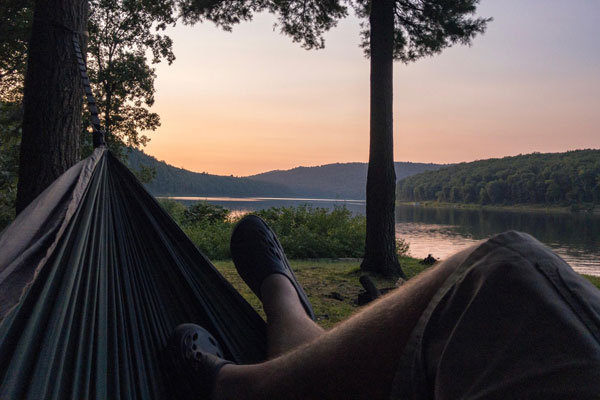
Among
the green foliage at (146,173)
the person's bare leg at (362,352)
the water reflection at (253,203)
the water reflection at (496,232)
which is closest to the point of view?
the person's bare leg at (362,352)

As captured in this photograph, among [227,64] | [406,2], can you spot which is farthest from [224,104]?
[406,2]

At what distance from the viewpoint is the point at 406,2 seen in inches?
211

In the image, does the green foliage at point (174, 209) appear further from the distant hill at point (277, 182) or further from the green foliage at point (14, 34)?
the distant hill at point (277, 182)

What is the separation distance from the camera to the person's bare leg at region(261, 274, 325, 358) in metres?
0.99

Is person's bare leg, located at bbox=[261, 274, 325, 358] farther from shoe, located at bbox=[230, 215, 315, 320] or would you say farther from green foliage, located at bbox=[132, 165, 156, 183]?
green foliage, located at bbox=[132, 165, 156, 183]

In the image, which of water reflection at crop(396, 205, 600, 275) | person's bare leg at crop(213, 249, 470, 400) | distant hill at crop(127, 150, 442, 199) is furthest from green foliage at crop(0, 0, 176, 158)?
distant hill at crop(127, 150, 442, 199)

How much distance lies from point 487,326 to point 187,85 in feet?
22.2

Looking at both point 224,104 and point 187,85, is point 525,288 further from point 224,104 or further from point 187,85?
point 224,104

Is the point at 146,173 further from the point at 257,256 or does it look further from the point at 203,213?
the point at 257,256

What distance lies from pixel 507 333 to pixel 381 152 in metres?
4.23

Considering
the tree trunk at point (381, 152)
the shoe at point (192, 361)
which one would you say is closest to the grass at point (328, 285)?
the tree trunk at point (381, 152)

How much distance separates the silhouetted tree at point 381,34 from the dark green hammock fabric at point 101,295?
11.2 ft

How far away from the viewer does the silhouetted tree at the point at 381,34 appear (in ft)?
14.8

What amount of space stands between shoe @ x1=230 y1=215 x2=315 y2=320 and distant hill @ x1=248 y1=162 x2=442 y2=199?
53527 millimetres
